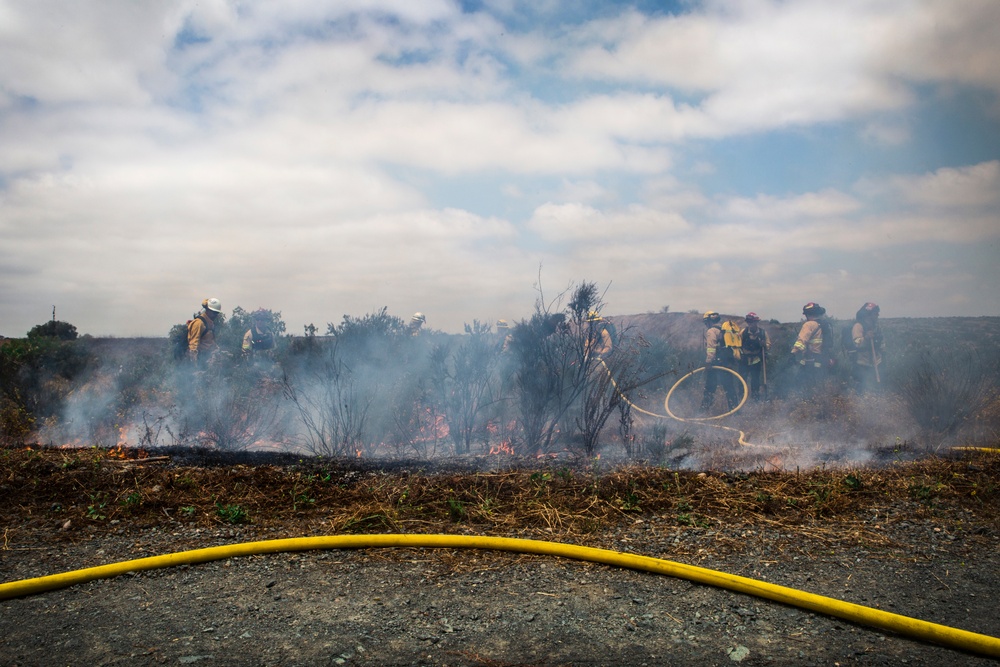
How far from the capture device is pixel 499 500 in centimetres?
464

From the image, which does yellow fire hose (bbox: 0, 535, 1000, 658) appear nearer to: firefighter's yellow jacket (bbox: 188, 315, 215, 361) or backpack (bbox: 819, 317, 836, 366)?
firefighter's yellow jacket (bbox: 188, 315, 215, 361)

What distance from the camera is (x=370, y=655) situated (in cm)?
269

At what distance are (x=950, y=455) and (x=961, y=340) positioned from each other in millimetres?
18406

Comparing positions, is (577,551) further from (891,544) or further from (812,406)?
(812,406)

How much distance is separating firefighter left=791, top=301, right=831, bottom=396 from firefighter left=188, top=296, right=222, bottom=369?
12.0 meters

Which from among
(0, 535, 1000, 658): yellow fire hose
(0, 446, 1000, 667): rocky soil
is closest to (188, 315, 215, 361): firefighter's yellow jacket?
(0, 446, 1000, 667): rocky soil

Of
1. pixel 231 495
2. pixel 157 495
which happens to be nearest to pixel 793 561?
pixel 231 495

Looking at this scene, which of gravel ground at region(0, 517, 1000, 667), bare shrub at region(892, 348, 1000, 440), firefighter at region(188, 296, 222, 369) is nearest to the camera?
gravel ground at region(0, 517, 1000, 667)

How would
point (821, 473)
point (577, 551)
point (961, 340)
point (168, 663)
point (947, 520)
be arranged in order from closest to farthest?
point (168, 663) → point (577, 551) → point (947, 520) → point (821, 473) → point (961, 340)

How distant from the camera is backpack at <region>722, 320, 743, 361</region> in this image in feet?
46.5

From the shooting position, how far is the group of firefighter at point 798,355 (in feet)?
45.9

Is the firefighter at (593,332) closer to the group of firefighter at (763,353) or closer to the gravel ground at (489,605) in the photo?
the group of firefighter at (763,353)

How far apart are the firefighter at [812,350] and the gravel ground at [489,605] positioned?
36.6ft

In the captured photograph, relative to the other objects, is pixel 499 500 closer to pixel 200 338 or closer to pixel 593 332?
pixel 593 332
